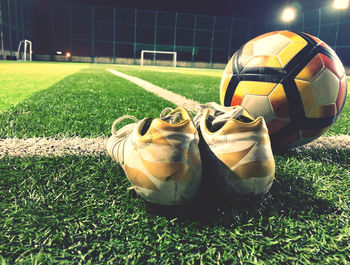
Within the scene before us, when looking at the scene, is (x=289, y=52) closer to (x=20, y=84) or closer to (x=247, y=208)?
(x=247, y=208)

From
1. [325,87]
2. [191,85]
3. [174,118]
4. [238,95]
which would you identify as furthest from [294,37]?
[191,85]

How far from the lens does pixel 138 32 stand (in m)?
25.9

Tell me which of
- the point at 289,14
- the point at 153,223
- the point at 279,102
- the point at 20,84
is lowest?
the point at 153,223

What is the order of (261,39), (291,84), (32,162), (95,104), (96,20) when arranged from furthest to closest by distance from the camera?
1. (96,20)
2. (95,104)
3. (261,39)
4. (291,84)
5. (32,162)

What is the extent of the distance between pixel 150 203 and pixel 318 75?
3.97 ft

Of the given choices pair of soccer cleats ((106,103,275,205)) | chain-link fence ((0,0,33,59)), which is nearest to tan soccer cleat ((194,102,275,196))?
pair of soccer cleats ((106,103,275,205))

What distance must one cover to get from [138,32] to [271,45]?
26.2 metres

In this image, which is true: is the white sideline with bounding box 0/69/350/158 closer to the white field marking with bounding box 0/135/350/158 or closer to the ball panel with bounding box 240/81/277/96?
the white field marking with bounding box 0/135/350/158

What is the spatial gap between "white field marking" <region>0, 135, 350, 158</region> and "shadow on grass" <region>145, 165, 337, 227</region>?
655 millimetres

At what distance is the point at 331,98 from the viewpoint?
1.61 meters

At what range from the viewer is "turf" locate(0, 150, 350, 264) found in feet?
2.67

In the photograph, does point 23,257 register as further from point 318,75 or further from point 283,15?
point 283,15

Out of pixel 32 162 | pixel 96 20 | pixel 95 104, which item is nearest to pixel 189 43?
pixel 96 20

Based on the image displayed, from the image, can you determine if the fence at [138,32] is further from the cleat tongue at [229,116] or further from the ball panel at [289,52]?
the cleat tongue at [229,116]
